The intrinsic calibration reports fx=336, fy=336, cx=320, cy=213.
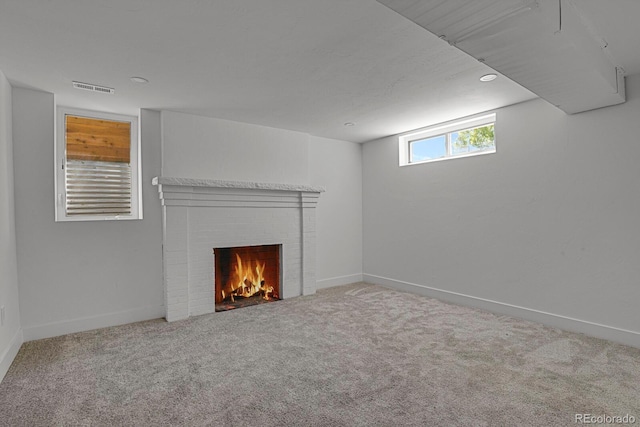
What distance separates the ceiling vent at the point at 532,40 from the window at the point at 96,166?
3528 millimetres

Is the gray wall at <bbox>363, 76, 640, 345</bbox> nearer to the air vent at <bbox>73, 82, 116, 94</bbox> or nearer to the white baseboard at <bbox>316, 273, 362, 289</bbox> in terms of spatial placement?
the white baseboard at <bbox>316, 273, 362, 289</bbox>

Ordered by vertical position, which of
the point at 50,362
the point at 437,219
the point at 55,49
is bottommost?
the point at 50,362

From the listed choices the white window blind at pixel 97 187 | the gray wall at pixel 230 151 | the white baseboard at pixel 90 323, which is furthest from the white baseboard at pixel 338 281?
the white window blind at pixel 97 187

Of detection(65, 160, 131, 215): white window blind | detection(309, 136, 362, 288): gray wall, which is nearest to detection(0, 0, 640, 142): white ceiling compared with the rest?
detection(65, 160, 131, 215): white window blind

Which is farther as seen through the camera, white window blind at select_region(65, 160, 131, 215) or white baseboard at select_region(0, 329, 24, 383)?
white window blind at select_region(65, 160, 131, 215)

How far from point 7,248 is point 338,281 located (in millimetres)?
3906

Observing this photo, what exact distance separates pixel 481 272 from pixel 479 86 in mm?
2128

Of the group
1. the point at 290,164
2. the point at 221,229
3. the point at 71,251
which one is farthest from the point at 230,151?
the point at 71,251

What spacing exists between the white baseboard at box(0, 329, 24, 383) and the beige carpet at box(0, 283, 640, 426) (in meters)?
0.06

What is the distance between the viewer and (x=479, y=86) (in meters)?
3.13

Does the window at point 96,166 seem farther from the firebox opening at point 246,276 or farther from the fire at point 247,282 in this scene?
the fire at point 247,282

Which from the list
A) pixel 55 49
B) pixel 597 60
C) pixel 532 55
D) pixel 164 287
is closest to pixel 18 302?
pixel 164 287

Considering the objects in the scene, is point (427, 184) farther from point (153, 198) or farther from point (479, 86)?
point (153, 198)

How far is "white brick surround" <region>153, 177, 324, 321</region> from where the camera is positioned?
379 centimetres
